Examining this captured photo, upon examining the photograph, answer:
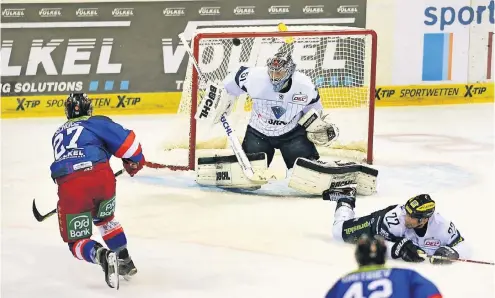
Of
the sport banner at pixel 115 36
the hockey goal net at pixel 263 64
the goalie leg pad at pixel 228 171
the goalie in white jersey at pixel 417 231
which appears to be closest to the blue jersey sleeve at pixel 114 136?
the goalie in white jersey at pixel 417 231

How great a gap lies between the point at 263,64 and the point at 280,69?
1.38 metres

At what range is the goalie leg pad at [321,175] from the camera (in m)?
6.54

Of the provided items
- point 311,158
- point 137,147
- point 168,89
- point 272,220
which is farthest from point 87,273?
point 168,89

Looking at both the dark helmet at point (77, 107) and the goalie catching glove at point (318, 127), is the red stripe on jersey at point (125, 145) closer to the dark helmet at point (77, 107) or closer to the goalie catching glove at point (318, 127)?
the dark helmet at point (77, 107)

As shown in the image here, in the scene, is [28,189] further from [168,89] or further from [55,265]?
[168,89]

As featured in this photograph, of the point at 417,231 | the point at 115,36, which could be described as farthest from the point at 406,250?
the point at 115,36

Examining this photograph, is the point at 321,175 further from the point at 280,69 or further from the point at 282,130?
the point at 280,69

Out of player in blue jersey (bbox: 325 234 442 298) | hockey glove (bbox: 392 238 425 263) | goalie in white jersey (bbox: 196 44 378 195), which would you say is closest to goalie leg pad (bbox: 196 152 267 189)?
goalie in white jersey (bbox: 196 44 378 195)

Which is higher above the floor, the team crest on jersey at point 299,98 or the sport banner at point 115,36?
the sport banner at point 115,36

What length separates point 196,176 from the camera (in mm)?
6961

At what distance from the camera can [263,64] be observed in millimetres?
7984

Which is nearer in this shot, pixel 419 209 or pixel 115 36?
pixel 419 209

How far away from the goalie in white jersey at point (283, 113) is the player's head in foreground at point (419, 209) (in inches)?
71.9

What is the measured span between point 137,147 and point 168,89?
14.4 ft
